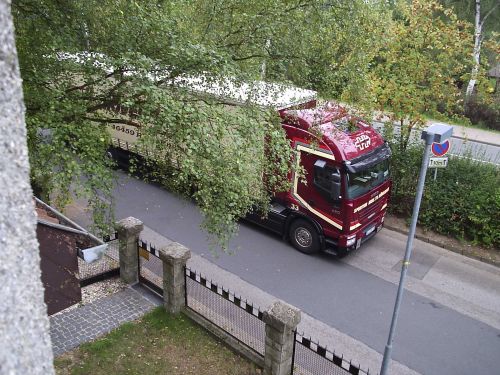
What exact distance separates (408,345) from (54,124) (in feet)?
21.4

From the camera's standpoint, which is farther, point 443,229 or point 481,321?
point 443,229

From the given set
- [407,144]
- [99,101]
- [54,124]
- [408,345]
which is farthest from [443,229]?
[54,124]

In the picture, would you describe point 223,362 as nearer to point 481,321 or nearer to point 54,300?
point 54,300

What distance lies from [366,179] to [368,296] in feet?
7.86

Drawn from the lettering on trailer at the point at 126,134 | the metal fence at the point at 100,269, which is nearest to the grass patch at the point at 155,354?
the metal fence at the point at 100,269

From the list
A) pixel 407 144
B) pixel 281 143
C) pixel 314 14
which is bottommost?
pixel 407 144

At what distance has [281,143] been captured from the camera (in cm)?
687

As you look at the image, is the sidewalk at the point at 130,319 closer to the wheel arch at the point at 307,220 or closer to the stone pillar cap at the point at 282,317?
the stone pillar cap at the point at 282,317

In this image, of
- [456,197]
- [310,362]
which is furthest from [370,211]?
[310,362]

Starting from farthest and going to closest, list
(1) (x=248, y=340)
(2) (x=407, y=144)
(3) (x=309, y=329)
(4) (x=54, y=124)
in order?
(2) (x=407, y=144) < (3) (x=309, y=329) < (1) (x=248, y=340) < (4) (x=54, y=124)

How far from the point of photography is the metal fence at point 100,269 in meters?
8.59

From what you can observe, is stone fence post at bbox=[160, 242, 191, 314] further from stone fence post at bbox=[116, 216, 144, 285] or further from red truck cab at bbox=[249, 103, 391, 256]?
red truck cab at bbox=[249, 103, 391, 256]

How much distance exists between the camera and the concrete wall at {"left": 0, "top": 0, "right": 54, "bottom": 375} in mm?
1409

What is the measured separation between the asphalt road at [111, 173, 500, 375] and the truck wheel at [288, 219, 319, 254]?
0.19m
